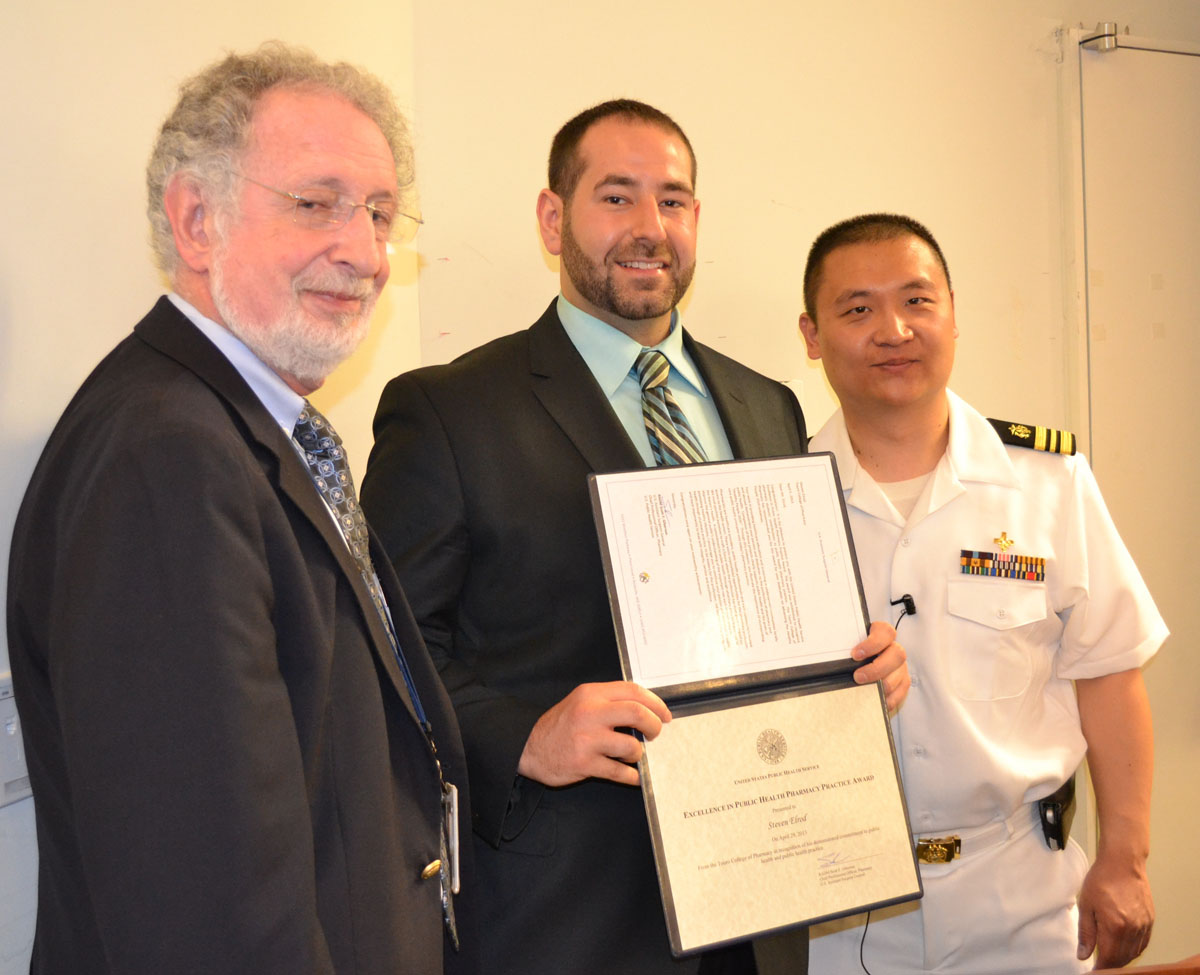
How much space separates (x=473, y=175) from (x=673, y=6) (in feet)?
2.54

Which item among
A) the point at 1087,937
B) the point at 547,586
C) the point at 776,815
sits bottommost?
the point at 1087,937

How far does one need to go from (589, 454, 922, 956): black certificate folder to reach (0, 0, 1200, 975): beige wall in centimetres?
88

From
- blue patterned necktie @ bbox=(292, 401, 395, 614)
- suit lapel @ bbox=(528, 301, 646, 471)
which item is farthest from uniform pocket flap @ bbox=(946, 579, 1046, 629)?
blue patterned necktie @ bbox=(292, 401, 395, 614)

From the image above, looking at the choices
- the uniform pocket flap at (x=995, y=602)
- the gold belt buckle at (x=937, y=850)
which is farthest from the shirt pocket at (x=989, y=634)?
the gold belt buckle at (x=937, y=850)

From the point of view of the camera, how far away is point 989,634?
2160 mm

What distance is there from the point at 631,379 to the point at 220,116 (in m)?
0.90

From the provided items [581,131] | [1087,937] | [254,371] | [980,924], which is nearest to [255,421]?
[254,371]

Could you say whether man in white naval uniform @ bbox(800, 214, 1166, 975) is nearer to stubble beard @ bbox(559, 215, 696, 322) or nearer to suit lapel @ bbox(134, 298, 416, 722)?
stubble beard @ bbox(559, 215, 696, 322)

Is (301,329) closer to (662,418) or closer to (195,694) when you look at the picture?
(195,694)

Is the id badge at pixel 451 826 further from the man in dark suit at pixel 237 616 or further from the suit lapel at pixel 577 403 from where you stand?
the suit lapel at pixel 577 403

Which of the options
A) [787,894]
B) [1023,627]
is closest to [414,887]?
[787,894]

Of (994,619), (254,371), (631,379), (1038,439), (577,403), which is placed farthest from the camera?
(1038,439)

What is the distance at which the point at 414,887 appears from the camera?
4.28 ft

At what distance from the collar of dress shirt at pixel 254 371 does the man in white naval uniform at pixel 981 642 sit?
1363 mm
